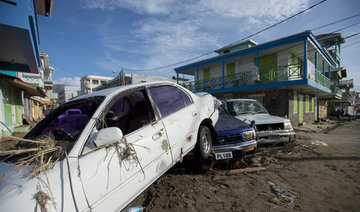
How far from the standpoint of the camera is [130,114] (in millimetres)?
2570

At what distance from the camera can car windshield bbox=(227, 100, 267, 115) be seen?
5.89 meters

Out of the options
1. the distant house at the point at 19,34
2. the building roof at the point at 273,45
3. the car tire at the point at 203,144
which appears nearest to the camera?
the car tire at the point at 203,144

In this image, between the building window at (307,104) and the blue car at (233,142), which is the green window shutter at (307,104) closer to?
the building window at (307,104)

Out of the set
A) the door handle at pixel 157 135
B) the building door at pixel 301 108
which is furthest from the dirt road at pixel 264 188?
the building door at pixel 301 108

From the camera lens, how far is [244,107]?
6.06 metres

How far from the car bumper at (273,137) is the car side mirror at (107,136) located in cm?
397

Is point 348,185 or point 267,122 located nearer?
point 348,185

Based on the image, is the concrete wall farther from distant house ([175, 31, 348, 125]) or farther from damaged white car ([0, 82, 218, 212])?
distant house ([175, 31, 348, 125])

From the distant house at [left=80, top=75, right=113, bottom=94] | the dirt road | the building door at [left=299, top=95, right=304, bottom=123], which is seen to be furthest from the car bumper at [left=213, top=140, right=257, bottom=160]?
the distant house at [left=80, top=75, right=113, bottom=94]

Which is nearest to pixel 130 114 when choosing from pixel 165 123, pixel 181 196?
pixel 165 123

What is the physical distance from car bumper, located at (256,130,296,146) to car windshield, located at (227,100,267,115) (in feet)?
4.39

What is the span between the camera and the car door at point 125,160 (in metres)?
1.49

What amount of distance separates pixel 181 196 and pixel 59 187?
6.32 feet

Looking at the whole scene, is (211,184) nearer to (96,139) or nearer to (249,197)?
(249,197)
